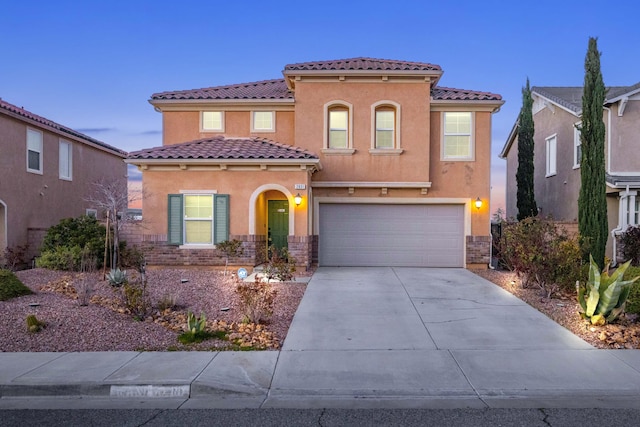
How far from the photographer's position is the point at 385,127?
1452 cm

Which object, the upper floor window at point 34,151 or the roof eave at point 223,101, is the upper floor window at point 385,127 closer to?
the roof eave at point 223,101

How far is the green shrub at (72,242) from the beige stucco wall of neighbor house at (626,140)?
16.6 metres

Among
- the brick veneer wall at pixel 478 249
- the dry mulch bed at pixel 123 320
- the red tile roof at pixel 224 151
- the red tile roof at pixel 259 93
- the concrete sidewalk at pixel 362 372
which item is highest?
the red tile roof at pixel 259 93

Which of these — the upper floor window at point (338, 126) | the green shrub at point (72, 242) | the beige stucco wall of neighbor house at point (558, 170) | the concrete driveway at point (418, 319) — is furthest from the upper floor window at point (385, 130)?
the green shrub at point (72, 242)

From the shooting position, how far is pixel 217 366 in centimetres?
528

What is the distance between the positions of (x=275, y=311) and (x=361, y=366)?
2.96m

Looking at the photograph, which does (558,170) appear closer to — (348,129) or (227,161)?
(348,129)

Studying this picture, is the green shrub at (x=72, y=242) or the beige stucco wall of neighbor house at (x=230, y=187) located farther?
the beige stucco wall of neighbor house at (x=230, y=187)

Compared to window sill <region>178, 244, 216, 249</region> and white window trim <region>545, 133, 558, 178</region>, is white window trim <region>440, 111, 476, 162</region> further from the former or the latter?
window sill <region>178, 244, 216, 249</region>

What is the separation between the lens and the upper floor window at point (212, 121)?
1523cm

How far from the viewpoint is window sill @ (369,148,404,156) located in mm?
14250

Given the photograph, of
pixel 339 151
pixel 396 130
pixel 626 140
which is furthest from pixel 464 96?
pixel 626 140

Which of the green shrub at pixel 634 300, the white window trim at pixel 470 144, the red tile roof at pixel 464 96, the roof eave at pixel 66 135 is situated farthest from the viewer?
the roof eave at pixel 66 135

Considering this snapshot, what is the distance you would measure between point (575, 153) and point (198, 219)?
45.8ft
